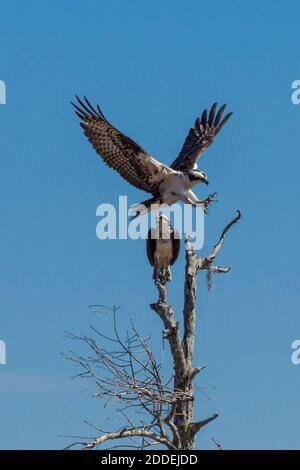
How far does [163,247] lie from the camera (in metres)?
16.2

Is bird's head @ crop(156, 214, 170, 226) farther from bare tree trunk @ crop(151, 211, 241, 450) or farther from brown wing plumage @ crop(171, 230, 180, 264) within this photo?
bare tree trunk @ crop(151, 211, 241, 450)

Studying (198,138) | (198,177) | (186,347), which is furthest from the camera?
(198,138)

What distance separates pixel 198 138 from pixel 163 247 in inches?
77.3

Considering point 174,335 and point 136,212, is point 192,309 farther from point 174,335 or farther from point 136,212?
point 136,212

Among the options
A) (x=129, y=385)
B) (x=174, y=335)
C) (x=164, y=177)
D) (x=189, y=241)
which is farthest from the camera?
(x=164, y=177)

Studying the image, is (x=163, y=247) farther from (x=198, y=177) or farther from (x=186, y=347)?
(x=186, y=347)

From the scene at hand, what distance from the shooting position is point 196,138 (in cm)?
1750

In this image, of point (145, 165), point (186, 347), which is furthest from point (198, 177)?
point (186, 347)

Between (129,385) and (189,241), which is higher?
(189,241)

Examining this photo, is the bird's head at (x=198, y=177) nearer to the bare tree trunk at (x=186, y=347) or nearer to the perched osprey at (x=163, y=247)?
the perched osprey at (x=163, y=247)

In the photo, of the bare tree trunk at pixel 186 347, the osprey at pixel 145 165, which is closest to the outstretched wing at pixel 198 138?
the osprey at pixel 145 165

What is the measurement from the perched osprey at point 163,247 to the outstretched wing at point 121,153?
1.51ft
